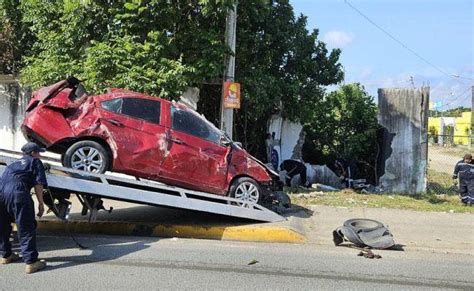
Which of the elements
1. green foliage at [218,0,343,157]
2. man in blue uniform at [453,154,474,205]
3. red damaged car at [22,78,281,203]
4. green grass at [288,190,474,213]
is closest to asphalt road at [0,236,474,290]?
red damaged car at [22,78,281,203]

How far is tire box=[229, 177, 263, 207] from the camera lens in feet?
30.7

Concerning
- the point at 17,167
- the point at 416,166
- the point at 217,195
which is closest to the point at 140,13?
the point at 217,195

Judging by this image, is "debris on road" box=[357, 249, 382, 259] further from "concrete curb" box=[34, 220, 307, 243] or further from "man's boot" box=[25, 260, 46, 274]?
"man's boot" box=[25, 260, 46, 274]

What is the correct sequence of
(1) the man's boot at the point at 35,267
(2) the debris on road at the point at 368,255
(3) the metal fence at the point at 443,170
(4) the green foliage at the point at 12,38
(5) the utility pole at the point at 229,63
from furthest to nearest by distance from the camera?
1. (4) the green foliage at the point at 12,38
2. (3) the metal fence at the point at 443,170
3. (5) the utility pole at the point at 229,63
4. (2) the debris on road at the point at 368,255
5. (1) the man's boot at the point at 35,267

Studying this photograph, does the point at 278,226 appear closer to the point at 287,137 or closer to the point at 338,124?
the point at 287,137

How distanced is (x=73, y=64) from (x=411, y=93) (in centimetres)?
Answer: 864

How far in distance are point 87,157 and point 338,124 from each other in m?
10.8

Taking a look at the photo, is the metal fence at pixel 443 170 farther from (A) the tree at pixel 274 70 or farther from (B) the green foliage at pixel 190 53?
(B) the green foliage at pixel 190 53

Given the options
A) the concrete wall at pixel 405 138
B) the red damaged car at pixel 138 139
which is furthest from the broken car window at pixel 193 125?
the concrete wall at pixel 405 138

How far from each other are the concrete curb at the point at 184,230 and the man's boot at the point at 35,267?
2114mm

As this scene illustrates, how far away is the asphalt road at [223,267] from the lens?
6.25 meters

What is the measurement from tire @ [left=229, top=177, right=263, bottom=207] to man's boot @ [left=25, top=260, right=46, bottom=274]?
3.48 m

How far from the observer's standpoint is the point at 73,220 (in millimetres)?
9500

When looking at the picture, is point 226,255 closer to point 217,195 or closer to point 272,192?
point 217,195
